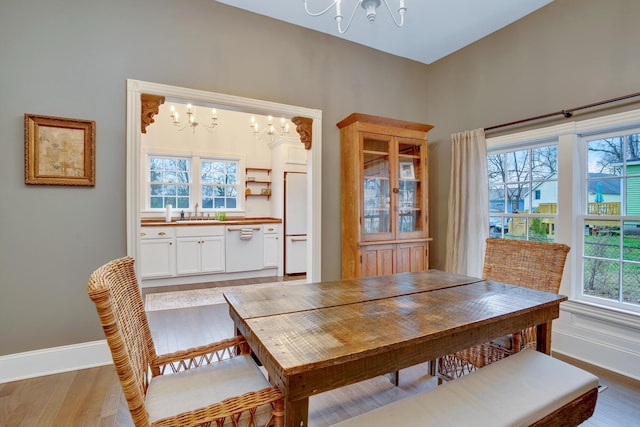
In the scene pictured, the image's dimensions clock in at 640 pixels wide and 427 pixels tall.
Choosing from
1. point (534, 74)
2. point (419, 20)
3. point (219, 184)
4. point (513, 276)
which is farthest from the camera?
point (219, 184)

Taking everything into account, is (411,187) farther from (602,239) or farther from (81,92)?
(81,92)

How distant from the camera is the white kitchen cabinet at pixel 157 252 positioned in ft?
14.9

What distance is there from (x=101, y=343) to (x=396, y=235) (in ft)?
8.96

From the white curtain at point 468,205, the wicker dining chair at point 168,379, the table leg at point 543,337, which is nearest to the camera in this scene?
the wicker dining chair at point 168,379

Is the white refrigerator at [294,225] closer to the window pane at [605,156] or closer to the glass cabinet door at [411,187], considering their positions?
the glass cabinet door at [411,187]

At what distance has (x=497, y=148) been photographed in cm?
319

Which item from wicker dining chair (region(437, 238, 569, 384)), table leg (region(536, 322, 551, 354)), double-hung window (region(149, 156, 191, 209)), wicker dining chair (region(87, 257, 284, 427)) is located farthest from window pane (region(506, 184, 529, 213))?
double-hung window (region(149, 156, 191, 209))

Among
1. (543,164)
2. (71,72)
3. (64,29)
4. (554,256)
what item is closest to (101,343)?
(71,72)

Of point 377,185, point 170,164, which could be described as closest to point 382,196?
point 377,185

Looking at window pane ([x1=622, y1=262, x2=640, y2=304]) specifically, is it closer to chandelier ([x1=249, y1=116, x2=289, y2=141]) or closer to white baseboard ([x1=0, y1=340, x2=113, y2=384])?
white baseboard ([x1=0, y1=340, x2=113, y2=384])

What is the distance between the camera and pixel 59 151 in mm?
2240

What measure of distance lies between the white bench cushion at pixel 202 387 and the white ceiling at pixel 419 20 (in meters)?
2.90

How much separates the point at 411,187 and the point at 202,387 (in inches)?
111

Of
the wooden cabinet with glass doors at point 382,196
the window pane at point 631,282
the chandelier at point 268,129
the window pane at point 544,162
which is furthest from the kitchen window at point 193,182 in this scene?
the window pane at point 631,282
